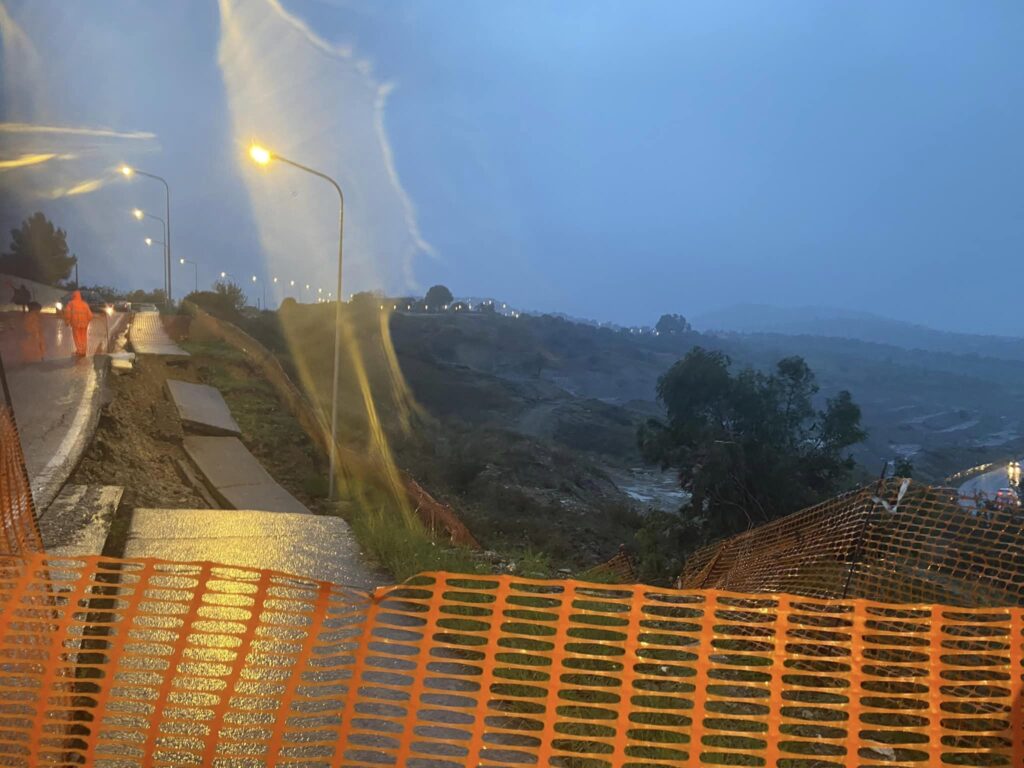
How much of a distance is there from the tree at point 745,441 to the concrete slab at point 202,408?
44.3ft

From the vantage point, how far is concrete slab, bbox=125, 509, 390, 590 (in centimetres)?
624

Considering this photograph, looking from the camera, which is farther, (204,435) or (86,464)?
(204,435)

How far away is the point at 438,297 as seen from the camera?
156 metres

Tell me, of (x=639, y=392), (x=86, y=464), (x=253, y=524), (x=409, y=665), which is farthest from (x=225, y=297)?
(x=639, y=392)

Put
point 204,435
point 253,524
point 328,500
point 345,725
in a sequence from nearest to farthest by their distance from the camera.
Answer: point 345,725
point 253,524
point 328,500
point 204,435

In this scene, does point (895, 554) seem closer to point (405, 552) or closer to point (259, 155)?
point (405, 552)

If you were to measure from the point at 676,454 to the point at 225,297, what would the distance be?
37540mm

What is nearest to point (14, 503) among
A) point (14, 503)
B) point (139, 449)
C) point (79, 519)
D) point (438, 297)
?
point (14, 503)

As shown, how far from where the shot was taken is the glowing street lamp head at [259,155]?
36.7 ft

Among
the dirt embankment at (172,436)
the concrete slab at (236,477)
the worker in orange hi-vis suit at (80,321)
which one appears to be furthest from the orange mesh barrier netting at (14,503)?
the worker in orange hi-vis suit at (80,321)

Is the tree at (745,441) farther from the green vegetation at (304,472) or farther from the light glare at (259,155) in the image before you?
the light glare at (259,155)

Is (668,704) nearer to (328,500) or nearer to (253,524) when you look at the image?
(253,524)

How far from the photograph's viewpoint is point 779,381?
25281 mm

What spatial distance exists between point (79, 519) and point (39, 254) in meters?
34.8
